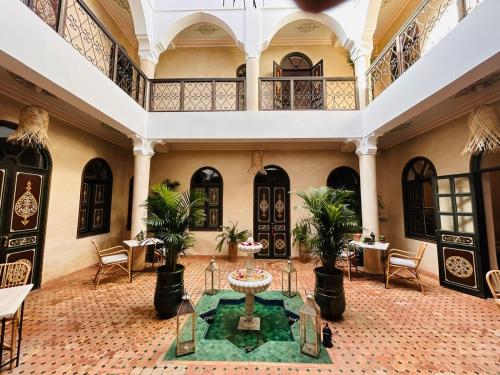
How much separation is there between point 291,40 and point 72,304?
8862 mm

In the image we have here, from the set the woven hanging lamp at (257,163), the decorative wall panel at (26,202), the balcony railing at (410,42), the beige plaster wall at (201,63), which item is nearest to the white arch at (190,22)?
the beige plaster wall at (201,63)

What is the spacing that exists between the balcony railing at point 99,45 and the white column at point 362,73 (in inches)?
205

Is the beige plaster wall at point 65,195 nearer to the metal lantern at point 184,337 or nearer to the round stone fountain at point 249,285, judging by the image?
the metal lantern at point 184,337

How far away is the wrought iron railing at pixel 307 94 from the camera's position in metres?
5.71

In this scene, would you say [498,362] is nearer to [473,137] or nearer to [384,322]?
[384,322]

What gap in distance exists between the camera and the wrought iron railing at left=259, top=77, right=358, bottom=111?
225 inches

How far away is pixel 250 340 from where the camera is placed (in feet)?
10.0

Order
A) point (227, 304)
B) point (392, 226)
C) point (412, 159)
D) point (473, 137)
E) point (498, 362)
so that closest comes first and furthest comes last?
point (498, 362) < point (473, 137) < point (227, 304) < point (412, 159) < point (392, 226)

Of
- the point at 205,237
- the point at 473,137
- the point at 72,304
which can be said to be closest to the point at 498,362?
the point at 473,137

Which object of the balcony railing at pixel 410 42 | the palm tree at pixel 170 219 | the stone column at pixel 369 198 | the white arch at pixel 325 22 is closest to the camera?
the palm tree at pixel 170 219

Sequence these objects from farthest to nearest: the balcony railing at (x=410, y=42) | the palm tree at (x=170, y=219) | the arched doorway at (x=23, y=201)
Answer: the arched doorway at (x=23, y=201) < the balcony railing at (x=410, y=42) < the palm tree at (x=170, y=219)

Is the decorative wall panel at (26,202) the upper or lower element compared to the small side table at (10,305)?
upper

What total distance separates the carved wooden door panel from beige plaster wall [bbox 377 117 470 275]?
825 centimetres

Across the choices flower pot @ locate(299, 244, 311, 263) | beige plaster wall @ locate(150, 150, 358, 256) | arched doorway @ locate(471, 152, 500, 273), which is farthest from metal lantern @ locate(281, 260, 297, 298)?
arched doorway @ locate(471, 152, 500, 273)
